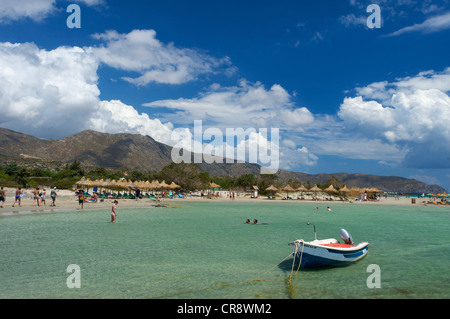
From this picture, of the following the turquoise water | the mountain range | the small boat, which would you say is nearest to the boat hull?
the small boat

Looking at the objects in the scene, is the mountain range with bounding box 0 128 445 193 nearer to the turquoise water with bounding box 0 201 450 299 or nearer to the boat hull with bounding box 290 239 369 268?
the turquoise water with bounding box 0 201 450 299

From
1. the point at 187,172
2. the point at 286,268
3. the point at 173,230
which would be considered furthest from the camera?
the point at 187,172

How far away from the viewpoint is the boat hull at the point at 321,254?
415 inches

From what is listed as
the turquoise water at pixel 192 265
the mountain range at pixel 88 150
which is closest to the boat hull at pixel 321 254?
the turquoise water at pixel 192 265

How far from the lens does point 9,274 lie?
9.52 metres

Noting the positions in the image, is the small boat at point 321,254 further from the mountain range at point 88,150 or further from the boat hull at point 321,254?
the mountain range at point 88,150

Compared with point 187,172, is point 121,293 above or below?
below

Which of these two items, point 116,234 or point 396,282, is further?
point 116,234

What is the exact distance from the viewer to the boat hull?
10.5 m

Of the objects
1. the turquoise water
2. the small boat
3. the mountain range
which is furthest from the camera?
the mountain range

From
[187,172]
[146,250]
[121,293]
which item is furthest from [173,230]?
[187,172]
